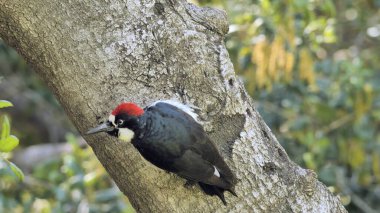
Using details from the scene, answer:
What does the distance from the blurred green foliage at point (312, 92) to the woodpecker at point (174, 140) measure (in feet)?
5.42

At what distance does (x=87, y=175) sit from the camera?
191 inches

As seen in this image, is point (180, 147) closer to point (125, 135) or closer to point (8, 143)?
point (125, 135)

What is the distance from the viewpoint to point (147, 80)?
2.86 meters

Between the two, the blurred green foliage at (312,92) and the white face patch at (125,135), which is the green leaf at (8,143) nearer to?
the white face patch at (125,135)

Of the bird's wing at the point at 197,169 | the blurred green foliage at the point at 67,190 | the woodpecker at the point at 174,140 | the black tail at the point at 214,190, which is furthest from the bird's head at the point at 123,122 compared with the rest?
the blurred green foliage at the point at 67,190

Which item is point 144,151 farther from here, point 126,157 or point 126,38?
point 126,38

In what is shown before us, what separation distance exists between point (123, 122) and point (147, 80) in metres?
0.19

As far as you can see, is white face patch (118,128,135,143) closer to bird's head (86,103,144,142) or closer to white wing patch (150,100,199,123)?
bird's head (86,103,144,142)

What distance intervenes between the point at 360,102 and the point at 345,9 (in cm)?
130

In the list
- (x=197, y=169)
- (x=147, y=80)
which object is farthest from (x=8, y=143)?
(x=197, y=169)

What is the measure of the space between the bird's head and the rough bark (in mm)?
67

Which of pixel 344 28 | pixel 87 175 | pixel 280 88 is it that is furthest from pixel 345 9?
pixel 87 175

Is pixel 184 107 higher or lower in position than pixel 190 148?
higher

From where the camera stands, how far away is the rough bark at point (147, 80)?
2846mm
